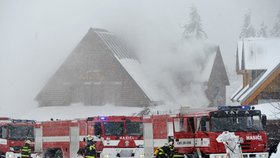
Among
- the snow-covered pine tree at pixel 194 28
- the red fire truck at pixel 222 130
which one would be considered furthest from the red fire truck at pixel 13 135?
the snow-covered pine tree at pixel 194 28

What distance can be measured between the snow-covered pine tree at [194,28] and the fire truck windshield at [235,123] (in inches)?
2560

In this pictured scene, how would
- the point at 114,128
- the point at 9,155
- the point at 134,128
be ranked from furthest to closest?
1. the point at 9,155
2. the point at 134,128
3. the point at 114,128

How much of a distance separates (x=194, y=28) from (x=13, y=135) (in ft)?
206

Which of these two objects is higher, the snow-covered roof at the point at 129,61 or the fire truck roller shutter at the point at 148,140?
the snow-covered roof at the point at 129,61

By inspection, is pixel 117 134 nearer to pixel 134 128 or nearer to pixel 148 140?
pixel 134 128

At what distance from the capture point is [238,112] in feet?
69.8

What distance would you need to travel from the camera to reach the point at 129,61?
5859cm

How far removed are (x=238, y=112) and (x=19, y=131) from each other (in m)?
13.7

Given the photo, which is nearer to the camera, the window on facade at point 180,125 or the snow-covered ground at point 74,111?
the window on facade at point 180,125

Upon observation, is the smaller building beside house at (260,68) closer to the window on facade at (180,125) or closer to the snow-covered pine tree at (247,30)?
the window on facade at (180,125)

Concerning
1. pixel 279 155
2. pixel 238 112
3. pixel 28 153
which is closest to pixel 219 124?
pixel 238 112

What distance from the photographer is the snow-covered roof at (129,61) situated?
181ft

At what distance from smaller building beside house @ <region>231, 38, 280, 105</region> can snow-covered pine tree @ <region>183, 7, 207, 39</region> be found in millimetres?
39664

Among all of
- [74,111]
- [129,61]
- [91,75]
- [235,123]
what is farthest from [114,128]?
[129,61]
